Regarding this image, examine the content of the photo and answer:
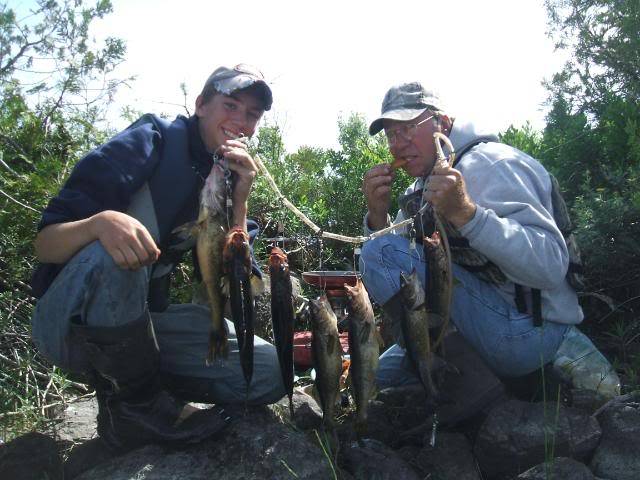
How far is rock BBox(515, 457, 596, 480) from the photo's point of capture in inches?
120

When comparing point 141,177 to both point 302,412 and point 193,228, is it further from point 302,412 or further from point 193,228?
point 302,412

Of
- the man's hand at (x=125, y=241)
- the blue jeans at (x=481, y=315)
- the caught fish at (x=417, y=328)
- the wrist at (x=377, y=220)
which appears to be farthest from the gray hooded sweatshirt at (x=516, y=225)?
the man's hand at (x=125, y=241)

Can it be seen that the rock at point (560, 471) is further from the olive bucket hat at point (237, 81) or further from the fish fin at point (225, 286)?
the olive bucket hat at point (237, 81)

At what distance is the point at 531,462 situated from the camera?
10.9 ft

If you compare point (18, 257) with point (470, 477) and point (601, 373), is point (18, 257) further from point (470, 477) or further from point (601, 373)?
point (601, 373)

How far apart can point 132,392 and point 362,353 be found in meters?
1.24

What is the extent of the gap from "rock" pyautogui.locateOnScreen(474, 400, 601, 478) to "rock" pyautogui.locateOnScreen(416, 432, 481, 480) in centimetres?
9

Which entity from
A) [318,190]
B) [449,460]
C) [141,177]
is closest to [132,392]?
[141,177]

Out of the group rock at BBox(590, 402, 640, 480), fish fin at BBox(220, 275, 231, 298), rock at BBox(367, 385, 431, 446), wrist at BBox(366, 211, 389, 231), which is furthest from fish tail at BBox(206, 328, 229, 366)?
rock at BBox(590, 402, 640, 480)

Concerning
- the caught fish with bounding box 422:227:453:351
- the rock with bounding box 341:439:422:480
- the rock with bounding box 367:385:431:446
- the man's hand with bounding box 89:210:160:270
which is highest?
the man's hand with bounding box 89:210:160:270

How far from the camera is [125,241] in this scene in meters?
2.72

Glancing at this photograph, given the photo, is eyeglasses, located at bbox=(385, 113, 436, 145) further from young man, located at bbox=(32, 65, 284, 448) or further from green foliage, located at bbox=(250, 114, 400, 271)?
green foliage, located at bbox=(250, 114, 400, 271)

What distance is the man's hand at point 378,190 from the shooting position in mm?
3828

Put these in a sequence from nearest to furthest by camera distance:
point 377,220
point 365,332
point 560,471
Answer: point 560,471 → point 365,332 → point 377,220
